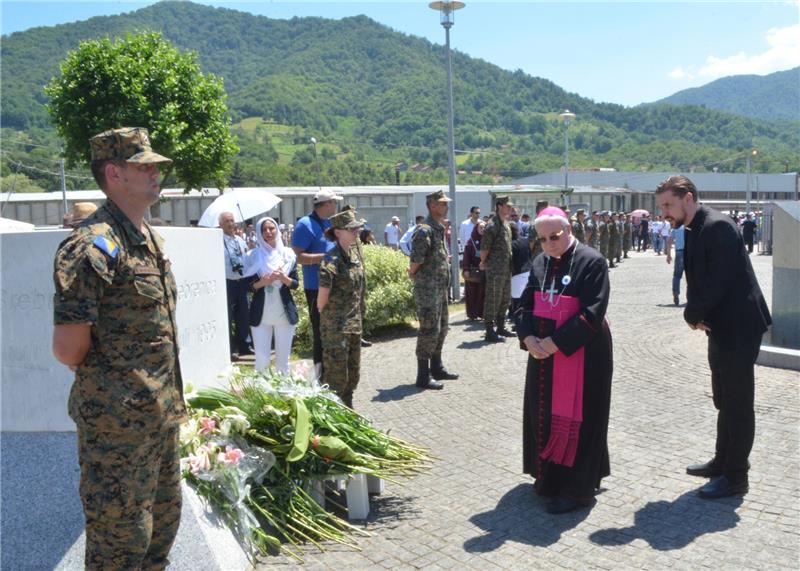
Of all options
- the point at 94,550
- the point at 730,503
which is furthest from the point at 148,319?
the point at 730,503

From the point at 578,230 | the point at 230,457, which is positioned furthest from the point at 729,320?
the point at 578,230

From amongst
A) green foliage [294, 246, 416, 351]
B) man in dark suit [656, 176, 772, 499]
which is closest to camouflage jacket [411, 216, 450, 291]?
green foliage [294, 246, 416, 351]

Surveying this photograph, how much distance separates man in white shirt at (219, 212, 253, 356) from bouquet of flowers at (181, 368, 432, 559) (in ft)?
15.8

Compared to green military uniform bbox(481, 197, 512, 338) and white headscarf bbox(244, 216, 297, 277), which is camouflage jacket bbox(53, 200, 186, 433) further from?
green military uniform bbox(481, 197, 512, 338)

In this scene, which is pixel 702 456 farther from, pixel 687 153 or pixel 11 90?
pixel 11 90

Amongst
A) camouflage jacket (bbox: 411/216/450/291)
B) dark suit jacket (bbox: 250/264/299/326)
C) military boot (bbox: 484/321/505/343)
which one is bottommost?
military boot (bbox: 484/321/505/343)

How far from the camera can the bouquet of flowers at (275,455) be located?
3982 mm

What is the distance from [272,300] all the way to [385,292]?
15.4ft

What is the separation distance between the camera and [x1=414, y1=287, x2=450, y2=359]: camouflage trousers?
25.6 ft

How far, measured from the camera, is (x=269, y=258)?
23.1 feet

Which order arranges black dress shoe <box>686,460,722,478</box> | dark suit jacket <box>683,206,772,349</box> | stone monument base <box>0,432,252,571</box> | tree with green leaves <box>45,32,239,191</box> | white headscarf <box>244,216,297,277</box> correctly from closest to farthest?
1. stone monument base <box>0,432,252,571</box>
2. dark suit jacket <box>683,206,772,349</box>
3. black dress shoe <box>686,460,722,478</box>
4. white headscarf <box>244,216,297,277</box>
5. tree with green leaves <box>45,32,239,191</box>

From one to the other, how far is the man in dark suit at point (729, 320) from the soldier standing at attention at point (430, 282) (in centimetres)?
340

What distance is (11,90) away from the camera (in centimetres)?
10725

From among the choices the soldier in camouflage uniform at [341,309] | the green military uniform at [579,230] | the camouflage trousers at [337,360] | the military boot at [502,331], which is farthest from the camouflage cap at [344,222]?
the green military uniform at [579,230]
